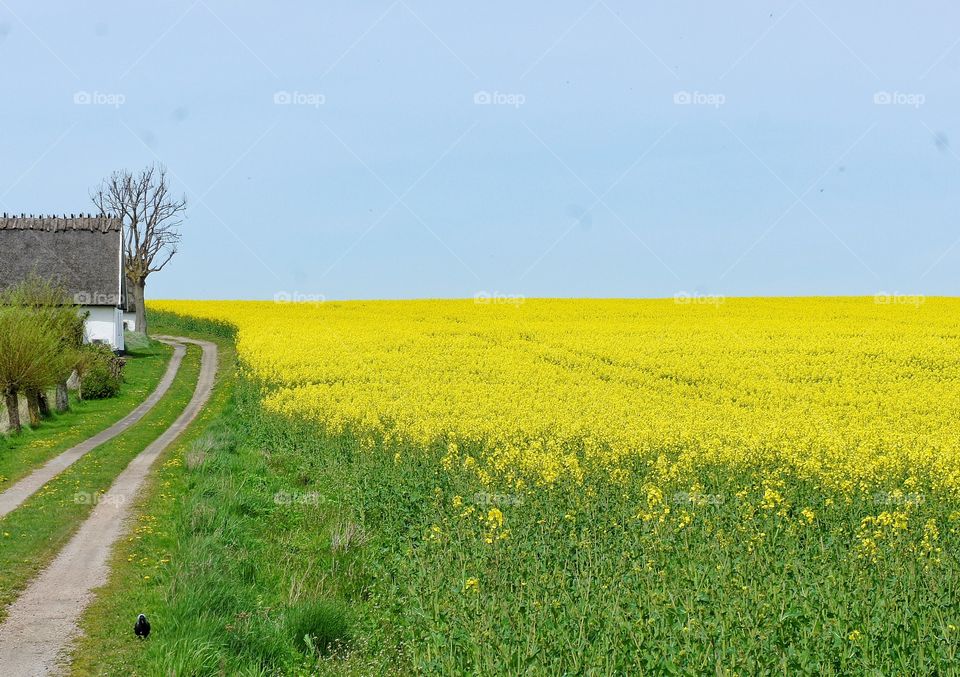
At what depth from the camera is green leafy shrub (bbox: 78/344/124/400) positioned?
36.5 metres

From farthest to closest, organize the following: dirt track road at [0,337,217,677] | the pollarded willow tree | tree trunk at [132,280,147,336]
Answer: tree trunk at [132,280,147,336] < the pollarded willow tree < dirt track road at [0,337,217,677]

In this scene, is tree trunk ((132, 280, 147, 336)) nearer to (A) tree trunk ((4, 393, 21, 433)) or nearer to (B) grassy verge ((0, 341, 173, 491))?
(B) grassy verge ((0, 341, 173, 491))

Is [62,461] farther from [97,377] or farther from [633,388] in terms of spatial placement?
[633,388]

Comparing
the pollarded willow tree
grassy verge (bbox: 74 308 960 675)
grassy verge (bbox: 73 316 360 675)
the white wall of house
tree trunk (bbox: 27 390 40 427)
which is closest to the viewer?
grassy verge (bbox: 74 308 960 675)

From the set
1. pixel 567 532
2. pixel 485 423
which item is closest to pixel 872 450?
pixel 485 423

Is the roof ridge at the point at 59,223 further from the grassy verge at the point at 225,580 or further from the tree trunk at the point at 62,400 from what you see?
the grassy verge at the point at 225,580

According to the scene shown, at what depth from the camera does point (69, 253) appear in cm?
5494

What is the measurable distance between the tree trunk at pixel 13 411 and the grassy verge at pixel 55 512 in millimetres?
3015

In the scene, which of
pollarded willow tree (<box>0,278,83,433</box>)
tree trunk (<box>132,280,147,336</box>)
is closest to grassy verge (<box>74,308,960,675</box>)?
pollarded willow tree (<box>0,278,83,433</box>)

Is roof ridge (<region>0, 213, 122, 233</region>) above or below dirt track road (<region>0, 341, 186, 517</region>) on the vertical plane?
above

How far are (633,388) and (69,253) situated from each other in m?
39.0

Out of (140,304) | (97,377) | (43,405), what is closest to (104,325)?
(140,304)

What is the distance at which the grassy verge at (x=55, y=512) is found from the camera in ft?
42.3

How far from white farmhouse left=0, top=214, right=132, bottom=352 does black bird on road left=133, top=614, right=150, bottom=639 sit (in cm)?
4433
